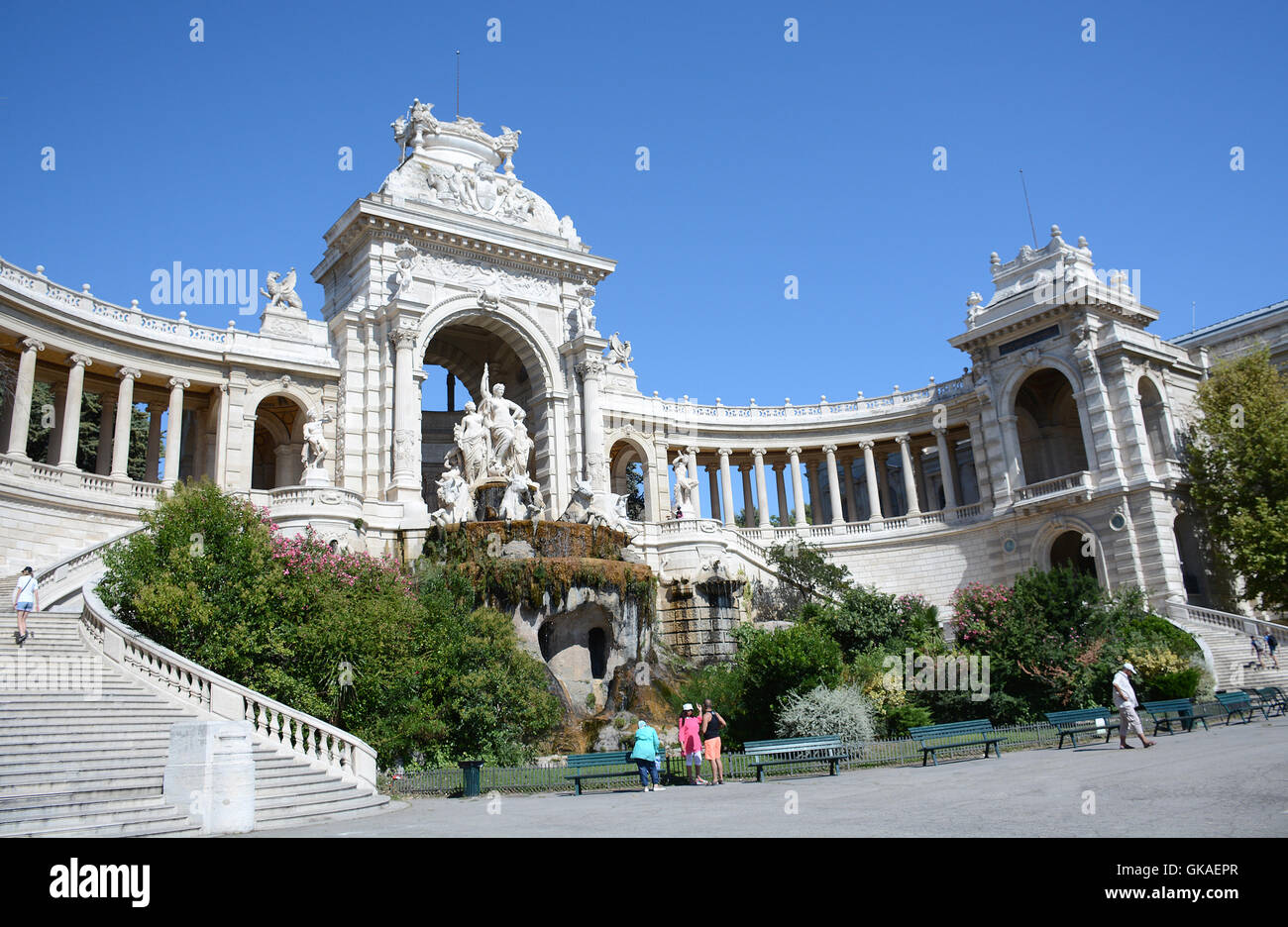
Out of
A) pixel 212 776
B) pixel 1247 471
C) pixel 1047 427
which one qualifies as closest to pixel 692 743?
pixel 212 776

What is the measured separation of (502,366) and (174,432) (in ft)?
49.6

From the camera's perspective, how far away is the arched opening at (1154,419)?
41.7 m

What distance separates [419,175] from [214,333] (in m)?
11.1

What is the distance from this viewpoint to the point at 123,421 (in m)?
35.2

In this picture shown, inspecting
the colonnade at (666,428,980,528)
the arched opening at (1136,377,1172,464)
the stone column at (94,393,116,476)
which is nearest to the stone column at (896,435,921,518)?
the colonnade at (666,428,980,528)

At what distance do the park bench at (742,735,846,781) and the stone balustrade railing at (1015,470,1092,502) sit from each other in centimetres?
2543

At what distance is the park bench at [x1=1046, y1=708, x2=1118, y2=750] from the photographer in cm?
2023

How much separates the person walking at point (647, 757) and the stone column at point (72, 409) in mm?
25355

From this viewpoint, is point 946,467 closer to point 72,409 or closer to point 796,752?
point 796,752

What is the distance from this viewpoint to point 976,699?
1032 inches

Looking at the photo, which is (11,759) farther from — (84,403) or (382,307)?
(84,403)

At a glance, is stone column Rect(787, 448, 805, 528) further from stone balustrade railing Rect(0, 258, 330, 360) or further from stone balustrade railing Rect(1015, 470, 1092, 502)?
stone balustrade railing Rect(0, 258, 330, 360)

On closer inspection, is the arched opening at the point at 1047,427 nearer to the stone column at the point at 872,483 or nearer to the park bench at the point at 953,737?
the stone column at the point at 872,483

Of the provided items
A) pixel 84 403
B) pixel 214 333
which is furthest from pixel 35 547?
pixel 84 403
